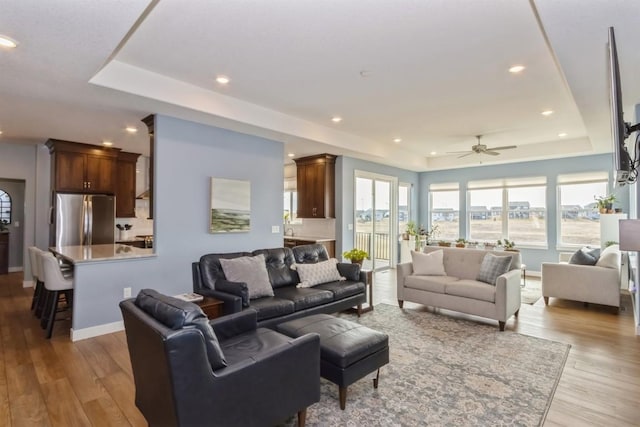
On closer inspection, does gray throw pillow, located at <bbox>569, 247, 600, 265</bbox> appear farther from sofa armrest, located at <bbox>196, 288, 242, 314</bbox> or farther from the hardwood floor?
sofa armrest, located at <bbox>196, 288, 242, 314</bbox>

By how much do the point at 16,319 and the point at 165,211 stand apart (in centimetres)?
237

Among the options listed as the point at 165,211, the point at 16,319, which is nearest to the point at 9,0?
the point at 165,211

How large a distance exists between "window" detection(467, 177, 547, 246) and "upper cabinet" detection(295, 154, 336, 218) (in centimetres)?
419

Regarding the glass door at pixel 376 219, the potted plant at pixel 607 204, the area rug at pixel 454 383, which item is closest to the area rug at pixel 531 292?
the potted plant at pixel 607 204

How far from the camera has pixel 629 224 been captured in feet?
5.78

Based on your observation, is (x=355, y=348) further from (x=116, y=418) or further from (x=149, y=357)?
(x=116, y=418)

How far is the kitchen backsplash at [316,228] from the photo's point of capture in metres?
7.12

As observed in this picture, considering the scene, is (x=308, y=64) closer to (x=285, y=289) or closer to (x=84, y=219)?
(x=285, y=289)

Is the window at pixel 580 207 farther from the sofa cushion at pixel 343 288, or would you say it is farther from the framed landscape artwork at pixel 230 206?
the framed landscape artwork at pixel 230 206

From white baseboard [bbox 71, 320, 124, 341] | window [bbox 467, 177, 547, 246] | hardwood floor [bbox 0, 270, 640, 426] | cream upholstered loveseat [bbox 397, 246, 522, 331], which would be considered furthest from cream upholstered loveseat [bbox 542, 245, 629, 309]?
white baseboard [bbox 71, 320, 124, 341]

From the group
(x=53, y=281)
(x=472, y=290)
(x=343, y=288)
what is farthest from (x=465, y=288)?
(x=53, y=281)

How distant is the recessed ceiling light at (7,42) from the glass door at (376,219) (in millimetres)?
5733

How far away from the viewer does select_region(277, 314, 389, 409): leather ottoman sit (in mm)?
2334

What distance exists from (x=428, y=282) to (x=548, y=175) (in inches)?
198
